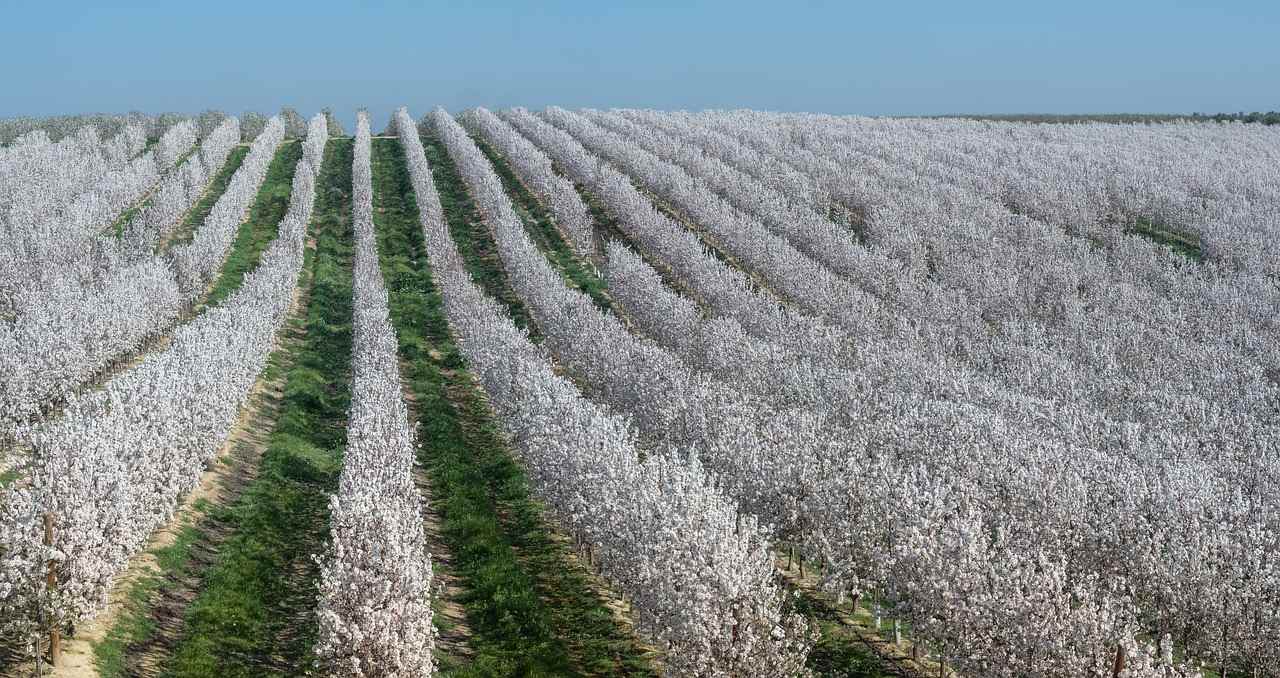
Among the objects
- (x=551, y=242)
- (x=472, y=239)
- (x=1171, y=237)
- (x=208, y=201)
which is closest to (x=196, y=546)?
(x=551, y=242)

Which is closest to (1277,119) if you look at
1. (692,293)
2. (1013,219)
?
(1013,219)

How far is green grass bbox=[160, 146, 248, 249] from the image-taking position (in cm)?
9308

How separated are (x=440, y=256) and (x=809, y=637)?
61202mm

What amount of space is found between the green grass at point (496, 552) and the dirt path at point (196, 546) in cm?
755

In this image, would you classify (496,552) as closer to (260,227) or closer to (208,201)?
(260,227)

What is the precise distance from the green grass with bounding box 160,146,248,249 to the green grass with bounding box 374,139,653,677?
33315 millimetres

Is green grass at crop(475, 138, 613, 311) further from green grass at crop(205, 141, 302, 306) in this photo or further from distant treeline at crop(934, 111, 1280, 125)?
distant treeline at crop(934, 111, 1280, 125)

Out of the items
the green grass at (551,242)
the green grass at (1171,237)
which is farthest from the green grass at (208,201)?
the green grass at (1171,237)

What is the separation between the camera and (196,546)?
3762 cm

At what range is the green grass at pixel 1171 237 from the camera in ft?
317

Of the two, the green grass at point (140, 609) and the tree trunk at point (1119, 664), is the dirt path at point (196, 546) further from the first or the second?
the tree trunk at point (1119, 664)

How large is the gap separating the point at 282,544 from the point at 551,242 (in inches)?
2322

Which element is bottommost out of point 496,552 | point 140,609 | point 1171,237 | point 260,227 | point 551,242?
point 496,552

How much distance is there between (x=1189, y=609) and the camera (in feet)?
101
